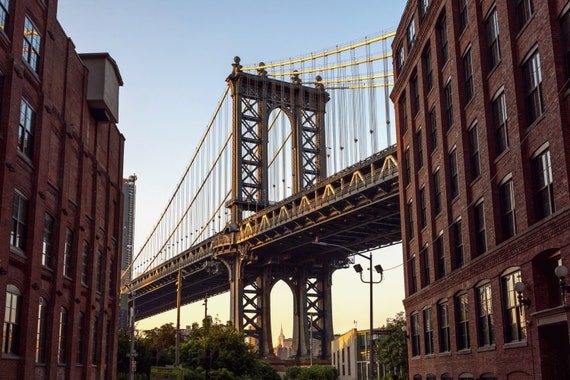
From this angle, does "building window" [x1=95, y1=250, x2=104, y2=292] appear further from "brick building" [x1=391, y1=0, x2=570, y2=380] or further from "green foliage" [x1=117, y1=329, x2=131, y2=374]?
"green foliage" [x1=117, y1=329, x2=131, y2=374]

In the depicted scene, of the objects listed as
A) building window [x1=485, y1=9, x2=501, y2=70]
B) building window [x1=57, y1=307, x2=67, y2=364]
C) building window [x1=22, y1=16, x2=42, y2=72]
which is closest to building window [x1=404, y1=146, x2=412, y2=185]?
building window [x1=485, y1=9, x2=501, y2=70]

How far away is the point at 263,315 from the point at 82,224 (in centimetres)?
6557

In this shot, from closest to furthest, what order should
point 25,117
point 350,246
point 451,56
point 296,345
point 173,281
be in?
point 25,117 < point 451,56 < point 350,246 < point 296,345 < point 173,281

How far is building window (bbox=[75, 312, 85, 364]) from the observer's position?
34.5 metres

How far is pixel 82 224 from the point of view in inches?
1347

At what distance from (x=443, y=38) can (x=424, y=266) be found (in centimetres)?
1154

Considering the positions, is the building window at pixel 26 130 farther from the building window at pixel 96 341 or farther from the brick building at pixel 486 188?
the brick building at pixel 486 188

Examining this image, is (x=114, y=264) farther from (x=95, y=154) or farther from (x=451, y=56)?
(x=451, y=56)

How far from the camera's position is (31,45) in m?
27.8

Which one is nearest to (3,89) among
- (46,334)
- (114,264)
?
(46,334)

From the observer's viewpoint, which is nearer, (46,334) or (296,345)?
(46,334)

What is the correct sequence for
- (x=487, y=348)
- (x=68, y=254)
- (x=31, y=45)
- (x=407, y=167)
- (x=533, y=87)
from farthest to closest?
1. (x=407, y=167)
2. (x=68, y=254)
3. (x=487, y=348)
4. (x=31, y=45)
5. (x=533, y=87)

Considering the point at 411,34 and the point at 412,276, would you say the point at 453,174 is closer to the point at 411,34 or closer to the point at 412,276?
the point at 412,276

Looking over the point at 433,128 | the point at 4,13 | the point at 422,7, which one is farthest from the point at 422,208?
the point at 4,13
